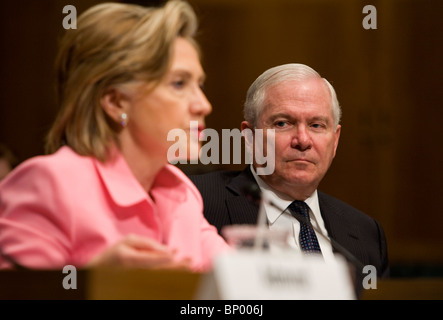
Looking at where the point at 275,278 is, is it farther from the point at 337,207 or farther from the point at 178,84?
the point at 337,207

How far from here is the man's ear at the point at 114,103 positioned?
1705mm

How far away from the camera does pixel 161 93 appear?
1717mm

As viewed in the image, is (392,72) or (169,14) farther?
(392,72)

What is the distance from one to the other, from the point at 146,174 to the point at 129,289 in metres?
0.48

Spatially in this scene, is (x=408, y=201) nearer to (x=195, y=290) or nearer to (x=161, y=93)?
(x=161, y=93)

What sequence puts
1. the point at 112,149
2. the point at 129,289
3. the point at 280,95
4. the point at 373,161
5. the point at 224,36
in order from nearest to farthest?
the point at 129,289, the point at 112,149, the point at 280,95, the point at 224,36, the point at 373,161

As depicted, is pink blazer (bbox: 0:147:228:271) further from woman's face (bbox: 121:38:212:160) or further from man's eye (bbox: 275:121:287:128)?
man's eye (bbox: 275:121:287:128)

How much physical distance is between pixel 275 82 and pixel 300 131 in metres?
0.18

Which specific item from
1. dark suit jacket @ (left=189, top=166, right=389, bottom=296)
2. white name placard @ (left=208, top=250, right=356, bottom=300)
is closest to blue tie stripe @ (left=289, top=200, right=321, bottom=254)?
dark suit jacket @ (left=189, top=166, right=389, bottom=296)

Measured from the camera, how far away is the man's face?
85.9 inches

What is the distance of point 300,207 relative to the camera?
2193 millimetres

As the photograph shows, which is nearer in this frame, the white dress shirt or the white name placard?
the white name placard

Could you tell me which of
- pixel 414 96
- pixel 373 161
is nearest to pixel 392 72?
pixel 414 96

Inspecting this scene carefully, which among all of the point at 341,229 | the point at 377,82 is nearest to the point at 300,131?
the point at 341,229
